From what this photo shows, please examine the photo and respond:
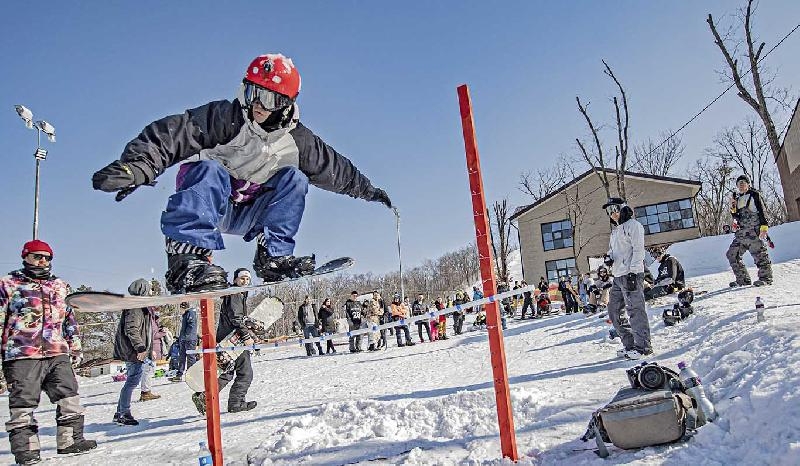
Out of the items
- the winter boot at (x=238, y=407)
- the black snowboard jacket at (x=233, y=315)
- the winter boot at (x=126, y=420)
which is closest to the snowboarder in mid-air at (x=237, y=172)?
the black snowboard jacket at (x=233, y=315)

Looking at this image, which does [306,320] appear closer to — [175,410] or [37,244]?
[175,410]

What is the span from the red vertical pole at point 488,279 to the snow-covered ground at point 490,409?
21cm

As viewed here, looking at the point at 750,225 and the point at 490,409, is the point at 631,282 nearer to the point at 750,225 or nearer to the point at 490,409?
the point at 490,409

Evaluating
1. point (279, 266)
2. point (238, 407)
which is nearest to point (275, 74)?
A: point (279, 266)

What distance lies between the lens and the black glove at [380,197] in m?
4.55

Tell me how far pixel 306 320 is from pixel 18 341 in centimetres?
904

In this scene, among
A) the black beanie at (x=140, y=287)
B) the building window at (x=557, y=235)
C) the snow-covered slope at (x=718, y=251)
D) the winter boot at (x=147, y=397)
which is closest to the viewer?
the black beanie at (x=140, y=287)

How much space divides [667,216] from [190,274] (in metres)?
33.1

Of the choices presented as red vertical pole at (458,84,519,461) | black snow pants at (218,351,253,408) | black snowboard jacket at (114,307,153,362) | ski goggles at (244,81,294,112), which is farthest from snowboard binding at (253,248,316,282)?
black snowboard jacket at (114,307,153,362)

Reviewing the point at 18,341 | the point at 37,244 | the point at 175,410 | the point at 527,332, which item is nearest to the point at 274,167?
the point at 37,244

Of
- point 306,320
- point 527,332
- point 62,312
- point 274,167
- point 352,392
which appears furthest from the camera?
point 306,320

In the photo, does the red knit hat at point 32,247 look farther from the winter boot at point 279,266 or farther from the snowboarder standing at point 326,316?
the snowboarder standing at point 326,316

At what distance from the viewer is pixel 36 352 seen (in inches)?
181

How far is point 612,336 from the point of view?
7637 millimetres
